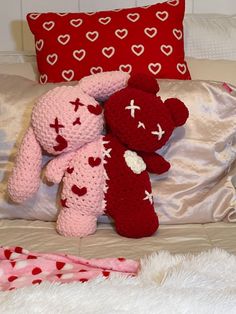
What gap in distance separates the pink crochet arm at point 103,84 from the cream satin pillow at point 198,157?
103 millimetres

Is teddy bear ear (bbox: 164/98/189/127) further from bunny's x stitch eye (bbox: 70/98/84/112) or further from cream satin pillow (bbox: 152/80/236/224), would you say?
bunny's x stitch eye (bbox: 70/98/84/112)

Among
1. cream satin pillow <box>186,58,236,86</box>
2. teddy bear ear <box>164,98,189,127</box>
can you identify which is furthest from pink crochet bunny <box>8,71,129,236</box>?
cream satin pillow <box>186,58,236,86</box>

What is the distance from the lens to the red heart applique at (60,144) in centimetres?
111

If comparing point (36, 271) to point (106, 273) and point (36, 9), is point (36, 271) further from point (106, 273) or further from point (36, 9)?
point (36, 9)

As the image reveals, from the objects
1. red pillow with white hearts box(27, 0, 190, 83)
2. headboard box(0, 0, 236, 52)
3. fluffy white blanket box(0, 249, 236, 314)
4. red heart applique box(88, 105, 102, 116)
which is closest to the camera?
fluffy white blanket box(0, 249, 236, 314)

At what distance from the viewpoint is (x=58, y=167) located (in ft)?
3.77

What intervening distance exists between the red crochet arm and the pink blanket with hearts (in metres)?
0.25

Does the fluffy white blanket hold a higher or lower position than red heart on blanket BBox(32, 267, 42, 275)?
higher

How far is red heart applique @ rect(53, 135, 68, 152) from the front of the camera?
1110 mm

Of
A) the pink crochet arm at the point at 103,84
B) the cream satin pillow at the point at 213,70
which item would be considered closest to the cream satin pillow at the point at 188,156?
the pink crochet arm at the point at 103,84

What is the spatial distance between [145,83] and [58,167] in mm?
258

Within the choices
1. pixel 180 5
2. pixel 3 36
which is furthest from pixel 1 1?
pixel 180 5

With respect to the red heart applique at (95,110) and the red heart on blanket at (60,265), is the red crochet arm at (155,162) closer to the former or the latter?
the red heart applique at (95,110)

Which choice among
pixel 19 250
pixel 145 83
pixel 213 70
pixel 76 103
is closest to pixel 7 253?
pixel 19 250
